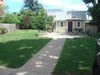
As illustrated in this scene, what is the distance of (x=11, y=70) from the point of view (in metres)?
6.37

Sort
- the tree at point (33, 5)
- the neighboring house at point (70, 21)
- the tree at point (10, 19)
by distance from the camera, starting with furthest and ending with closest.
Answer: the tree at point (33, 5) < the tree at point (10, 19) < the neighboring house at point (70, 21)

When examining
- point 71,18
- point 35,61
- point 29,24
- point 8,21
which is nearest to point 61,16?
point 71,18

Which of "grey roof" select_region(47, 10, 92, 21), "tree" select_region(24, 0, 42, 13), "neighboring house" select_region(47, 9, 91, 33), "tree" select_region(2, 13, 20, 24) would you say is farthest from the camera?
"tree" select_region(24, 0, 42, 13)

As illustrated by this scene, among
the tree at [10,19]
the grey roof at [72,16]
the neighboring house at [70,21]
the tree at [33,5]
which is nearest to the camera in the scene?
the neighboring house at [70,21]

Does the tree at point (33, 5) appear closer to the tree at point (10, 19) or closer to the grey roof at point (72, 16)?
the grey roof at point (72, 16)

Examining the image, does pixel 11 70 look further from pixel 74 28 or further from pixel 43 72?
pixel 74 28

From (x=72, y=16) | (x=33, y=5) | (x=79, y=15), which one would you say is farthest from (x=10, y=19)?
(x=33, y=5)

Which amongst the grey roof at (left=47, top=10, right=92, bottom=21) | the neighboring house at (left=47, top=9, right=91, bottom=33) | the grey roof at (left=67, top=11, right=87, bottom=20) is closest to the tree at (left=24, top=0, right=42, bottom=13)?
the grey roof at (left=47, top=10, right=92, bottom=21)

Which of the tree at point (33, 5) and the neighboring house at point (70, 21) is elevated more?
the tree at point (33, 5)

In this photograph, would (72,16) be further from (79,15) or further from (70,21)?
(70,21)

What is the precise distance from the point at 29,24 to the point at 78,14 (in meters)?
9.39

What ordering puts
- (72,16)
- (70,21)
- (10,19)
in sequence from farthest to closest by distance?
(72,16) < (10,19) < (70,21)

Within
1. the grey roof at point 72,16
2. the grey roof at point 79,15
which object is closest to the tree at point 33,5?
the grey roof at point 72,16

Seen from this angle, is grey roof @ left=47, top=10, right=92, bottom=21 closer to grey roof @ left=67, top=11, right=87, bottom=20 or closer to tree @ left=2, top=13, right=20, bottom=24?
grey roof @ left=67, top=11, right=87, bottom=20
